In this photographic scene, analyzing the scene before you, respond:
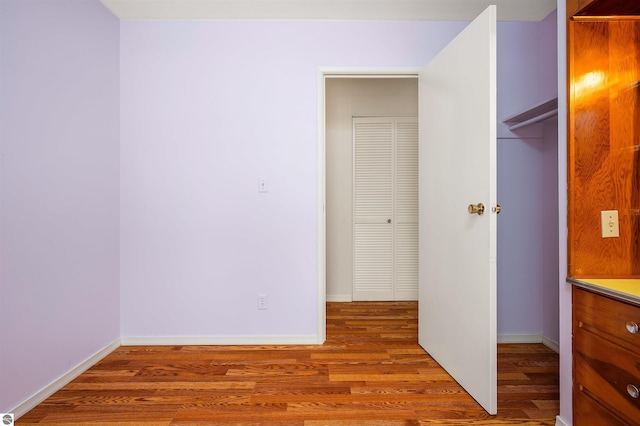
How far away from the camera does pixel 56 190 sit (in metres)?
1.99

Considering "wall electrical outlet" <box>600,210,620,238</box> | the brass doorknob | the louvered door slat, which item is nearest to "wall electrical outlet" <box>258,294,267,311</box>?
the louvered door slat

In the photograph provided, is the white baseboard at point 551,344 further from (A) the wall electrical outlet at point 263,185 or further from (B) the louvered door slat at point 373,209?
(A) the wall electrical outlet at point 263,185

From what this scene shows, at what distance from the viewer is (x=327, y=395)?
74.8 inches

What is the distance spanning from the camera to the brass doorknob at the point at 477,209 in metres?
1.76

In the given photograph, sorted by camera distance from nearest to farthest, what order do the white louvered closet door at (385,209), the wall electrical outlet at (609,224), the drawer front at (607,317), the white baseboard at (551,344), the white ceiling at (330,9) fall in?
the drawer front at (607,317), the wall electrical outlet at (609,224), the white ceiling at (330,9), the white baseboard at (551,344), the white louvered closet door at (385,209)

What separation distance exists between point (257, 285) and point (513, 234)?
6.49 ft

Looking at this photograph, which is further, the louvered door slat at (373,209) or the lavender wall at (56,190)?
the louvered door slat at (373,209)

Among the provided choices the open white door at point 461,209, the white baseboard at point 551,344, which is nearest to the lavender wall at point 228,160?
the open white door at point 461,209

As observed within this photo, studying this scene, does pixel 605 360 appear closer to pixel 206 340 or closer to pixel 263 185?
pixel 263 185

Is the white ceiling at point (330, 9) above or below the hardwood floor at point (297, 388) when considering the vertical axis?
above

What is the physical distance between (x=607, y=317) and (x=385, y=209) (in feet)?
8.63

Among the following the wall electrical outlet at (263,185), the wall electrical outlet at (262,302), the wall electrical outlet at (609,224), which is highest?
the wall electrical outlet at (263,185)

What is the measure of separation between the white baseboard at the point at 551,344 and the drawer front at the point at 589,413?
4.02 feet

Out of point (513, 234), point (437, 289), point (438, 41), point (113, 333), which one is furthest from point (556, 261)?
point (113, 333)
